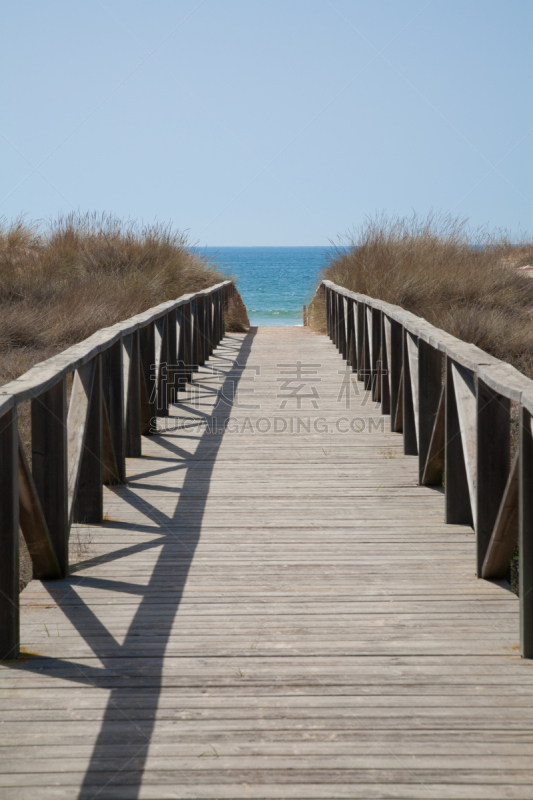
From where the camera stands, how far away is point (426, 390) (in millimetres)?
4238

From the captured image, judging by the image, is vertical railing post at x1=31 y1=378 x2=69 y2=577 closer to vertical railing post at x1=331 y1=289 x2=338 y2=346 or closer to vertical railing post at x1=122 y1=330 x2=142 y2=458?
vertical railing post at x1=122 y1=330 x2=142 y2=458

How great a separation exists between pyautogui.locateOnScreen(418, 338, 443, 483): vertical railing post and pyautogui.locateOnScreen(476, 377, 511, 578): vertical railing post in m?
1.25

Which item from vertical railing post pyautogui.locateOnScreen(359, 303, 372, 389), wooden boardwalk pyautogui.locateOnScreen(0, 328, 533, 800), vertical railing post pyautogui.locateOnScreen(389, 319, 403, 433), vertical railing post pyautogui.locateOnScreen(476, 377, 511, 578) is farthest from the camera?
vertical railing post pyautogui.locateOnScreen(359, 303, 372, 389)

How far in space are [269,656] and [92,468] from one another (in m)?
1.53

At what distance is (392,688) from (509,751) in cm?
39

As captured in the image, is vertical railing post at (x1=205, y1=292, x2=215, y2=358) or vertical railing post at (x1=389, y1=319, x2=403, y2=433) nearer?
vertical railing post at (x1=389, y1=319, x2=403, y2=433)

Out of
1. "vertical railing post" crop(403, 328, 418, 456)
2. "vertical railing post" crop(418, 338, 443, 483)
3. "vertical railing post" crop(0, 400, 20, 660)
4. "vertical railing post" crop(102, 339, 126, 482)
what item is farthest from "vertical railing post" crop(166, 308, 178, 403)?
"vertical railing post" crop(0, 400, 20, 660)

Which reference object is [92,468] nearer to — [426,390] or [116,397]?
[116,397]

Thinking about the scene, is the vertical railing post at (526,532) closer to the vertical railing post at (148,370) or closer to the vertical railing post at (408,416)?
the vertical railing post at (408,416)

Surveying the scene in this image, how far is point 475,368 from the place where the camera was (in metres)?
2.88

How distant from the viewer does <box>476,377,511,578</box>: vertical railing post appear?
2906 mm

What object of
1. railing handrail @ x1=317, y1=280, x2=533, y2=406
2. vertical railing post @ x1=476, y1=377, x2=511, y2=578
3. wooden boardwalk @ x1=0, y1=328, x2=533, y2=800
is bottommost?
wooden boardwalk @ x1=0, y1=328, x2=533, y2=800

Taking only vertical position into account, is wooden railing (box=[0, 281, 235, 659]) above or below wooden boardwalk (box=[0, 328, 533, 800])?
above

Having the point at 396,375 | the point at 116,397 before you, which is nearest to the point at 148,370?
the point at 116,397
